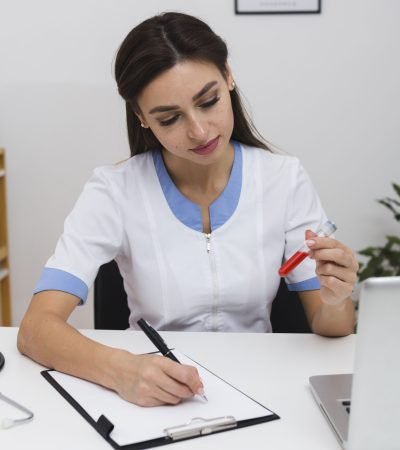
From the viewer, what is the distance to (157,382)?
2.98 ft

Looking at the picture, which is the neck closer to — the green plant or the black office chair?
the black office chair

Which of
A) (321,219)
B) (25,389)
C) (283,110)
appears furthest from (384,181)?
(25,389)

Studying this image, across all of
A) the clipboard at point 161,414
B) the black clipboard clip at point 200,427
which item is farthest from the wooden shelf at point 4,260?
the black clipboard clip at point 200,427

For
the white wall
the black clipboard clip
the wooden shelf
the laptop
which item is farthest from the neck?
the wooden shelf

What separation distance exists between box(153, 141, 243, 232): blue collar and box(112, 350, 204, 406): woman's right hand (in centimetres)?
46

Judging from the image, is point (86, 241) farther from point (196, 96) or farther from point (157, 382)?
point (157, 382)

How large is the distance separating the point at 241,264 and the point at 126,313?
318 mm

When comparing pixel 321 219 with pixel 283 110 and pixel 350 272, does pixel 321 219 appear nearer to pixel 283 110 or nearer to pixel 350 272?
pixel 350 272

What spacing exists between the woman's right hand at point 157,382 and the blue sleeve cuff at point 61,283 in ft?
1.08

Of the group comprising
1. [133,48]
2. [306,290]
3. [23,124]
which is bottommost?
[306,290]

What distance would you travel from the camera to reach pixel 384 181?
97.7 inches

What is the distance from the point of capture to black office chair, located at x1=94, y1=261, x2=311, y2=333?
4.76ft

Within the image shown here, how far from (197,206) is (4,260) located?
1395 millimetres

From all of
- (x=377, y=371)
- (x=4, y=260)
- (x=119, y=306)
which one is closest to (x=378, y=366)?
(x=377, y=371)
